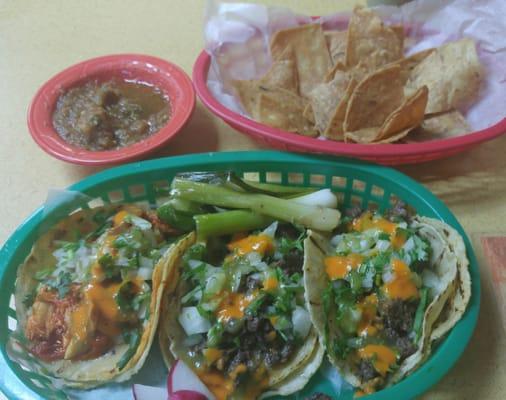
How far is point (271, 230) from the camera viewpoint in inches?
48.0

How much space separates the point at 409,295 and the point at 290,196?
397 mm

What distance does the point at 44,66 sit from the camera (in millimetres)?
1917

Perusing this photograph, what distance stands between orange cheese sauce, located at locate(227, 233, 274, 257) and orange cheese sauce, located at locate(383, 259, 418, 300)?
0.90ft

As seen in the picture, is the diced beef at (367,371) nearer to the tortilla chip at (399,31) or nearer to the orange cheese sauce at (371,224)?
the orange cheese sauce at (371,224)

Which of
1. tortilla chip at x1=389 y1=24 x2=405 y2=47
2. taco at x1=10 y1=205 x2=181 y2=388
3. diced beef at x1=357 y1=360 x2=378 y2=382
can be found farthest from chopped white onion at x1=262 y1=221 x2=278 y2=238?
tortilla chip at x1=389 y1=24 x2=405 y2=47

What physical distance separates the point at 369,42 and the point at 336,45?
137 millimetres

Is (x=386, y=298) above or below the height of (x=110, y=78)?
below

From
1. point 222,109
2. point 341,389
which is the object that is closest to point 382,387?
point 341,389

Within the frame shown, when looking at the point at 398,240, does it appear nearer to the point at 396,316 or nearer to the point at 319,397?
the point at 396,316

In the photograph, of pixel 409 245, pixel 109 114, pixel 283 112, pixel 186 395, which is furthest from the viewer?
pixel 109 114

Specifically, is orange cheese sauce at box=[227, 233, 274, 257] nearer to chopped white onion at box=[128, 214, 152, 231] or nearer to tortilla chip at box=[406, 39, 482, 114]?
chopped white onion at box=[128, 214, 152, 231]

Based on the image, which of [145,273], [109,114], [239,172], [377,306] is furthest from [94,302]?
[109,114]

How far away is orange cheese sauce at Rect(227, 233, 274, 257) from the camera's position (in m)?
1.16

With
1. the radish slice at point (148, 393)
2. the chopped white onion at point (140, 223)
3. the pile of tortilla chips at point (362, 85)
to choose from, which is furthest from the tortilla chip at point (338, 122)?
the radish slice at point (148, 393)
